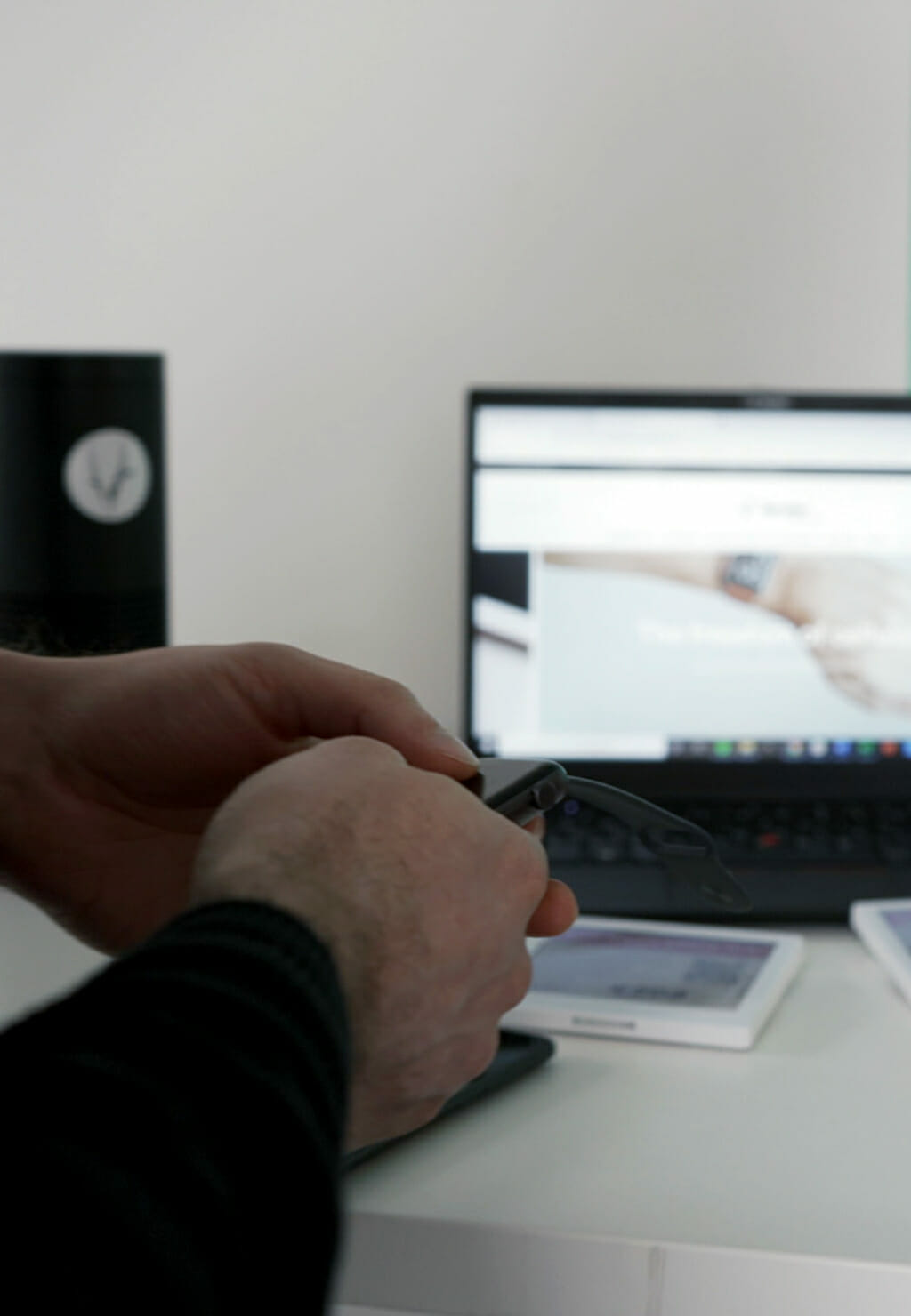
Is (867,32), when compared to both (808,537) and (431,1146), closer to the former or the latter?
(808,537)

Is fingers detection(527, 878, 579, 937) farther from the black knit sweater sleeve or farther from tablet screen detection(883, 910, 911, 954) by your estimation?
tablet screen detection(883, 910, 911, 954)

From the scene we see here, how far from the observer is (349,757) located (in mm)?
359

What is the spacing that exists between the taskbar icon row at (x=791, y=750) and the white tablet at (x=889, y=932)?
0.11 meters

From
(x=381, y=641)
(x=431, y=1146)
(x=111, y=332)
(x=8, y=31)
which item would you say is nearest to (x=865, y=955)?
(x=431, y=1146)

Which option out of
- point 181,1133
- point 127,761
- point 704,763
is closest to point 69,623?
point 127,761

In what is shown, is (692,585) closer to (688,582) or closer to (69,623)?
(688,582)

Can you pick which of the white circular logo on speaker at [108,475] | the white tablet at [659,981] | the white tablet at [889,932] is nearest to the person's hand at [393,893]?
the white tablet at [659,981]

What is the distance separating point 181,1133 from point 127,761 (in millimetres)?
266

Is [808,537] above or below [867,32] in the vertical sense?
below

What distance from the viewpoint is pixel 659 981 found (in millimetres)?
588

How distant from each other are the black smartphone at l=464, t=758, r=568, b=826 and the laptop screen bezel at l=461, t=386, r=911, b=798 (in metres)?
0.34

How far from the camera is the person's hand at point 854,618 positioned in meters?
0.81

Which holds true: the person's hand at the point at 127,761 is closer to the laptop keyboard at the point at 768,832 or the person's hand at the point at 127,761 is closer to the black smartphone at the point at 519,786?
the black smartphone at the point at 519,786

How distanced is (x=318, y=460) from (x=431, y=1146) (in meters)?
0.59
